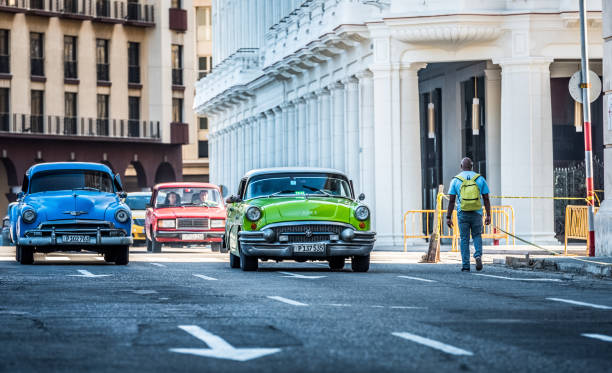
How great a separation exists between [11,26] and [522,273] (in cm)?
5650

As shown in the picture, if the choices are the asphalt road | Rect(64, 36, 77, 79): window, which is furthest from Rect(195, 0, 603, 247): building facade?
Rect(64, 36, 77, 79): window

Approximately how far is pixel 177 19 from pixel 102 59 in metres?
5.05

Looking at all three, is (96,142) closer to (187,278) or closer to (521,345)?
(187,278)

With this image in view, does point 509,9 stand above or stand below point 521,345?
above

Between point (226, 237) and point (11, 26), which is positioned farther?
point (11, 26)

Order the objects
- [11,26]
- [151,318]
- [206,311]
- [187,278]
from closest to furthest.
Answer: [151,318]
[206,311]
[187,278]
[11,26]

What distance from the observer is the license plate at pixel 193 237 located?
131ft

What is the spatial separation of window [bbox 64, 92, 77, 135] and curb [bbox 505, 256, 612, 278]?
54119mm

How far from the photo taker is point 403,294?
17938 millimetres

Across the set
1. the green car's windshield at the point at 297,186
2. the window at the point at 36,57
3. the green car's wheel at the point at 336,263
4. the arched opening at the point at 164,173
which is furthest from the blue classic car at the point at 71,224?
the arched opening at the point at 164,173

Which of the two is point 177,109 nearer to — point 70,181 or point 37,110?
point 37,110

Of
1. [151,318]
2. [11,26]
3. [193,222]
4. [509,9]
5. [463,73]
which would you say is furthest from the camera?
[11,26]

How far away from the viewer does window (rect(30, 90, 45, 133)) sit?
77.9 meters

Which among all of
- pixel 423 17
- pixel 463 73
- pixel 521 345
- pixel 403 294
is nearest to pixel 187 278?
pixel 403 294
